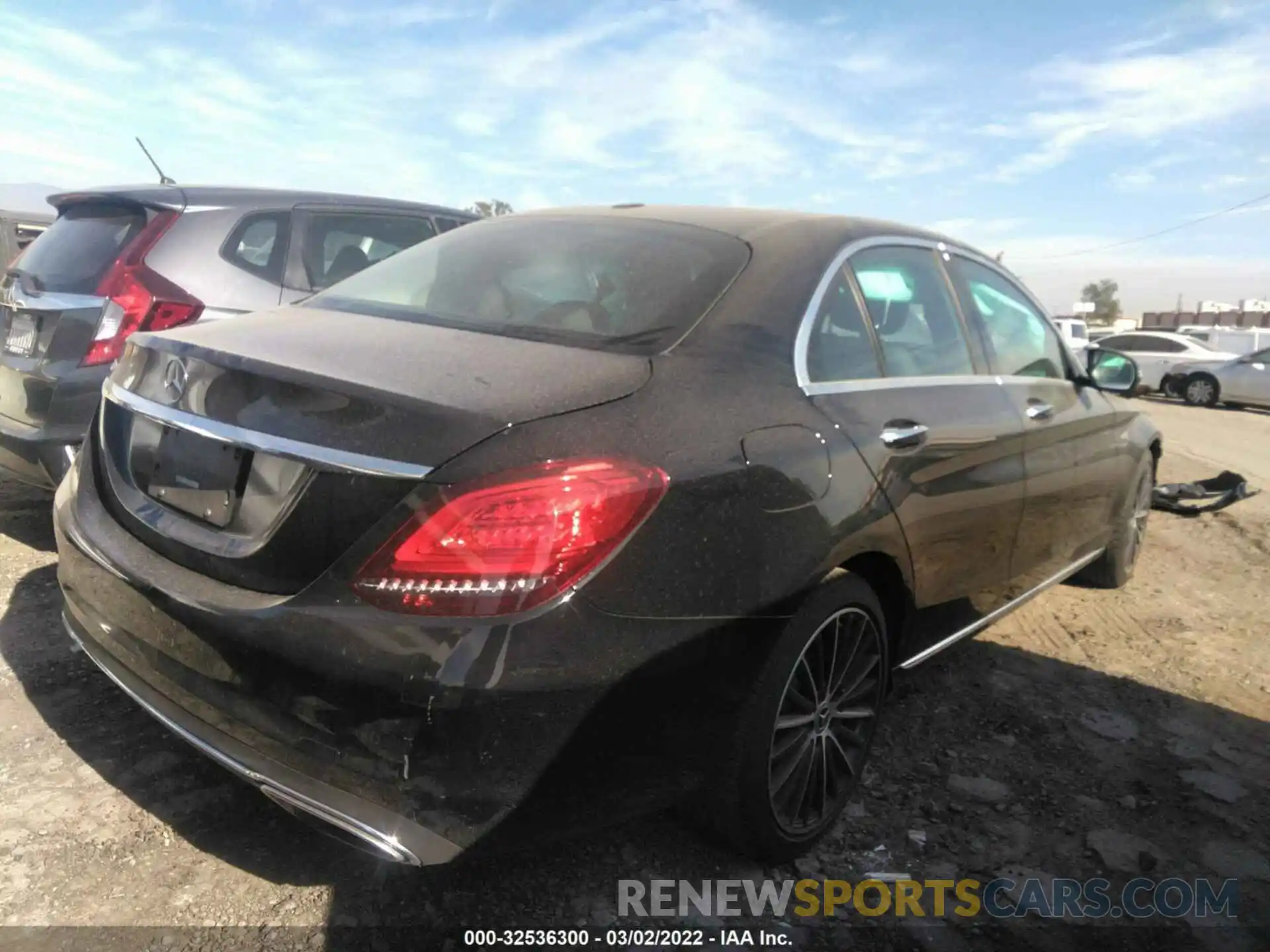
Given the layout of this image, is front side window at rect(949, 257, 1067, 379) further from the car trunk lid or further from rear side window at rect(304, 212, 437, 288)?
rear side window at rect(304, 212, 437, 288)

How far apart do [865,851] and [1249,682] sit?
A: 221cm

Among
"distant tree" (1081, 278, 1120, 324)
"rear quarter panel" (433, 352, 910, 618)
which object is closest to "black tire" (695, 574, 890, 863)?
"rear quarter panel" (433, 352, 910, 618)

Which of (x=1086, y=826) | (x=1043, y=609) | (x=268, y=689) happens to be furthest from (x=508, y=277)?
(x=1043, y=609)

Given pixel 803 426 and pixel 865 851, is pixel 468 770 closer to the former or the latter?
pixel 803 426

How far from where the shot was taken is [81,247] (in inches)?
171

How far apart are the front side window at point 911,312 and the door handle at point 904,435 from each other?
0.18 m

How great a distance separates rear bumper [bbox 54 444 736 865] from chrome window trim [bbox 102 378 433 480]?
0.73 ft

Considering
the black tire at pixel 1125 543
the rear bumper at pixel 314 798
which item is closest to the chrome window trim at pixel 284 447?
the rear bumper at pixel 314 798

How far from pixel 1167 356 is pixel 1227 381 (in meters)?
1.50

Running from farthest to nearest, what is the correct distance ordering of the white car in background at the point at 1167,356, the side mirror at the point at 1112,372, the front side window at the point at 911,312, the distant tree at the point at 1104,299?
1. the distant tree at the point at 1104,299
2. the white car in background at the point at 1167,356
3. the side mirror at the point at 1112,372
4. the front side window at the point at 911,312

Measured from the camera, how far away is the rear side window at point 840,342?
2.51 meters

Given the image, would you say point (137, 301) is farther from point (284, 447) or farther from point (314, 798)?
point (314, 798)

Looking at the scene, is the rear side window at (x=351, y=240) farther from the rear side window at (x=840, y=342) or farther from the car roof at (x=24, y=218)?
the car roof at (x=24, y=218)

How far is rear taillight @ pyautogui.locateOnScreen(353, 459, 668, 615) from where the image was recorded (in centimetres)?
173
